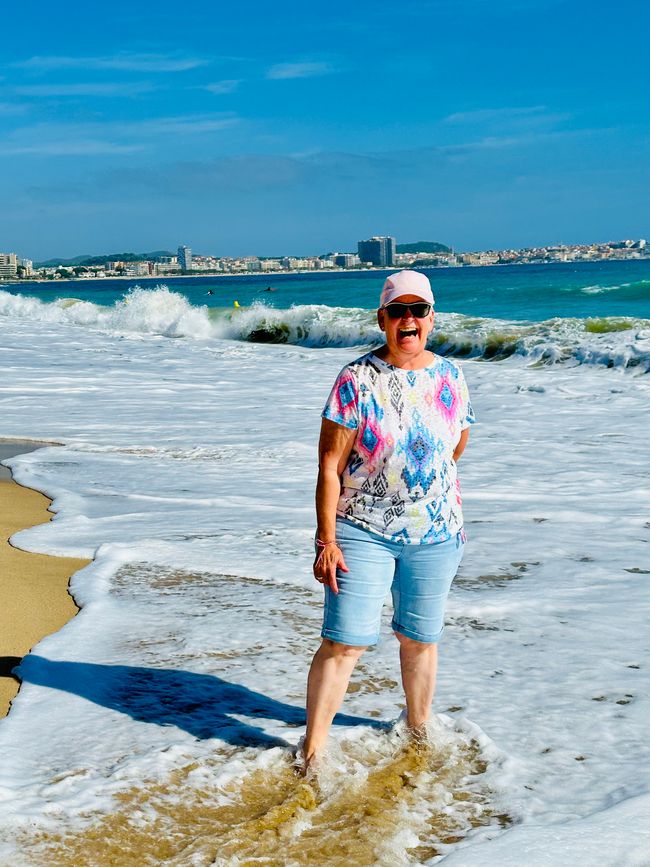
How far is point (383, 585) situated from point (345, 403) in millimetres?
593

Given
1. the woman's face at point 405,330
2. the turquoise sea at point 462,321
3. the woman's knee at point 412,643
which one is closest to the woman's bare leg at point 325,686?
the woman's knee at point 412,643

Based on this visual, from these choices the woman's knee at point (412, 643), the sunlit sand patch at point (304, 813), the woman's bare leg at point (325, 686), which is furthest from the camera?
the woman's knee at point (412, 643)

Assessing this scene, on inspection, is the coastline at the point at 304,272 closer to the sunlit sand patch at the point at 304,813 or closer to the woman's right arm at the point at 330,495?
the sunlit sand patch at the point at 304,813

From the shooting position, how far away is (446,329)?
2711 cm

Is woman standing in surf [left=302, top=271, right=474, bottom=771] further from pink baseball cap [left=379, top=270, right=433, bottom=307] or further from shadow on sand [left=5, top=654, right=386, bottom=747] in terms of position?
shadow on sand [left=5, top=654, right=386, bottom=747]

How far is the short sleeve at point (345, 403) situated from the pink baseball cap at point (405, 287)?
26 cm

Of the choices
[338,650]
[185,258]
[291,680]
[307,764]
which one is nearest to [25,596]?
[291,680]

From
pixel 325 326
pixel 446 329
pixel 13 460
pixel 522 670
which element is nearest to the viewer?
pixel 522 670

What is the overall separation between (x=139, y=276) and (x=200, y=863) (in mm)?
→ 165557

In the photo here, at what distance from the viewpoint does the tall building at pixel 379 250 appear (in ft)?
382

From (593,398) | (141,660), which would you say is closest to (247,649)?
(141,660)

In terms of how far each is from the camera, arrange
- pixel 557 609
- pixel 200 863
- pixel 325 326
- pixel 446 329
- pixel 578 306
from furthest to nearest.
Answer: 1. pixel 578 306
2. pixel 325 326
3. pixel 446 329
4. pixel 557 609
5. pixel 200 863

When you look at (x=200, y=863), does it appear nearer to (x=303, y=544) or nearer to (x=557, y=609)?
(x=557, y=609)

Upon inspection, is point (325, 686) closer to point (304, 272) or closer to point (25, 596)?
point (25, 596)
